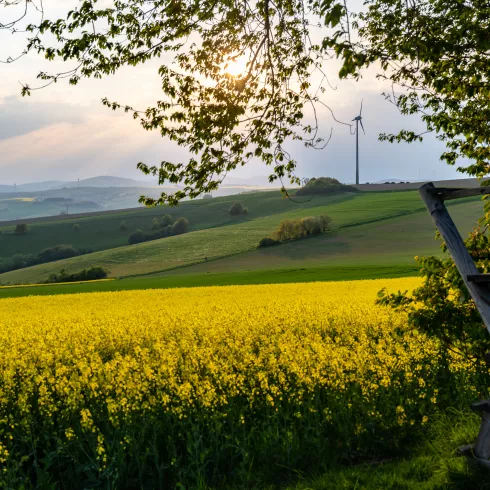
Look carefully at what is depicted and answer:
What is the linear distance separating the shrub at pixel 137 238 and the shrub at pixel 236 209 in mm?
22759

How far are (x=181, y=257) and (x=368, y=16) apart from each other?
247 feet

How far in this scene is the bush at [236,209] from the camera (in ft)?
423

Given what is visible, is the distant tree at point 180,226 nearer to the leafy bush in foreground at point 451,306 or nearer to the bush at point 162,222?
the bush at point 162,222

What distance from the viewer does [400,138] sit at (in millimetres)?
10344

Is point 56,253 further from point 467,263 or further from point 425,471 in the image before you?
point 467,263

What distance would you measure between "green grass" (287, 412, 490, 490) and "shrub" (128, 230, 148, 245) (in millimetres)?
110112

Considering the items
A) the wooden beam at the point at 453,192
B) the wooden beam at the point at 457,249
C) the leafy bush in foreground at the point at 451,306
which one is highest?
the wooden beam at the point at 453,192

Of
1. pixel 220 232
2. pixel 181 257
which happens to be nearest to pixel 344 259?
pixel 181 257

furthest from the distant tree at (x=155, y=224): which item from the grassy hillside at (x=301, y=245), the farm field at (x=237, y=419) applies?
the farm field at (x=237, y=419)

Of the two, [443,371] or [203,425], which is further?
[443,371]

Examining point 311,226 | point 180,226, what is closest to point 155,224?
point 180,226

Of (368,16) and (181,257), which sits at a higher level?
(368,16)

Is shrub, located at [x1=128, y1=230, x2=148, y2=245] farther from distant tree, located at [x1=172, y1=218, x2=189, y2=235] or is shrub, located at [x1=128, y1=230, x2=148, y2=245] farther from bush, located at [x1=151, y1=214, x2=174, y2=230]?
distant tree, located at [x1=172, y1=218, x2=189, y2=235]

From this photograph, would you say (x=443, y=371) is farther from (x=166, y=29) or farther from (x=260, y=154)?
(x=166, y=29)
